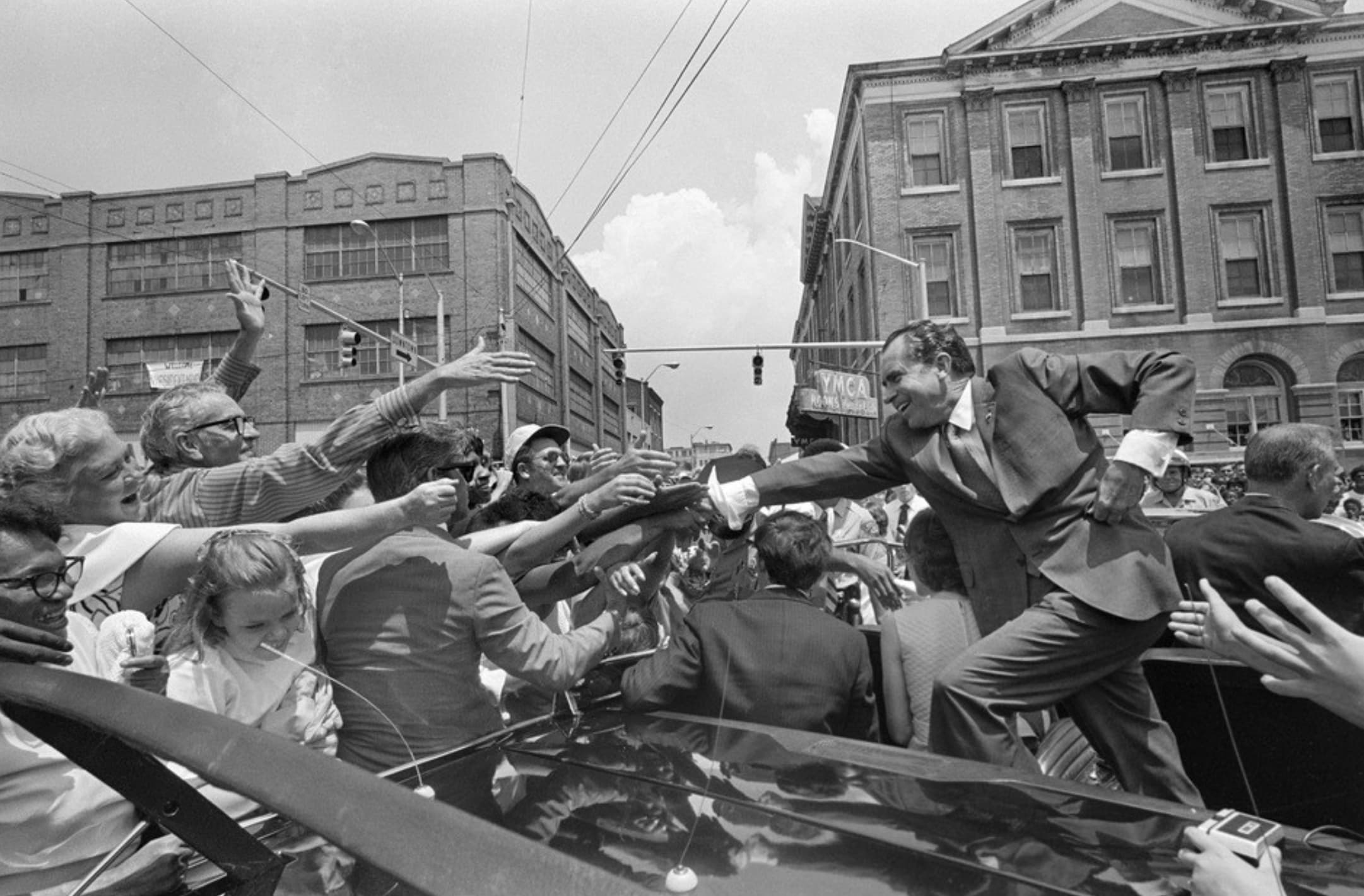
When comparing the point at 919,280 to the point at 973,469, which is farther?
the point at 919,280

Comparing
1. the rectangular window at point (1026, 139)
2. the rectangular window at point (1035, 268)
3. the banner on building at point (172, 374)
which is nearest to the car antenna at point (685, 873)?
the rectangular window at point (1035, 268)

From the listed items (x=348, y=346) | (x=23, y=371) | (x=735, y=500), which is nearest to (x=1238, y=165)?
(x=348, y=346)

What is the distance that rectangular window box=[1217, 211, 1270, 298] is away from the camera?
79.5 feet

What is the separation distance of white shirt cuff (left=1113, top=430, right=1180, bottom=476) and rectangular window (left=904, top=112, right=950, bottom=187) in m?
25.3

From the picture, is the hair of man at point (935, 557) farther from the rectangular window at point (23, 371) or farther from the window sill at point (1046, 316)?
the rectangular window at point (23, 371)

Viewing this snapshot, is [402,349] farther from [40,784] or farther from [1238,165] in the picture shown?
[1238,165]

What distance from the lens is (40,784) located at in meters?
1.63

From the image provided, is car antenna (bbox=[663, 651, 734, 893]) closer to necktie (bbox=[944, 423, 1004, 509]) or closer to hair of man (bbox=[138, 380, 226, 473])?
necktie (bbox=[944, 423, 1004, 509])

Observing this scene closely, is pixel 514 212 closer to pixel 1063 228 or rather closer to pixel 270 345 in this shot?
pixel 270 345

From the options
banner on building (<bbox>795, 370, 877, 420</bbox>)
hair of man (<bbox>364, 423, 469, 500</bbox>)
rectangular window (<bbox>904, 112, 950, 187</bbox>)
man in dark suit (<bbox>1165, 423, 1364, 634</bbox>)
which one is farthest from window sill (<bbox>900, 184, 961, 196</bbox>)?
hair of man (<bbox>364, 423, 469, 500</bbox>)

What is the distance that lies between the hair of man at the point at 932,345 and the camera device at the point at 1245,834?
1.80 metres

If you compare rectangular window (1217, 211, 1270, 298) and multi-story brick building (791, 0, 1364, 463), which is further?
rectangular window (1217, 211, 1270, 298)

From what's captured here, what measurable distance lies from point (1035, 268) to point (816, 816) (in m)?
26.2

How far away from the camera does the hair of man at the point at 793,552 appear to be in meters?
2.84
